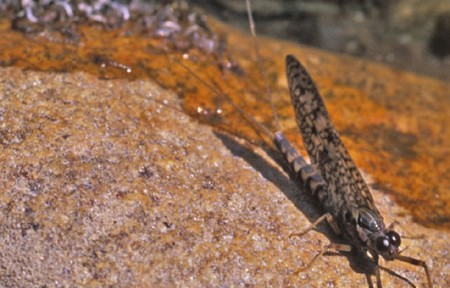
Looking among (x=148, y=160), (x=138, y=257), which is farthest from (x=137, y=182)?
(x=138, y=257)

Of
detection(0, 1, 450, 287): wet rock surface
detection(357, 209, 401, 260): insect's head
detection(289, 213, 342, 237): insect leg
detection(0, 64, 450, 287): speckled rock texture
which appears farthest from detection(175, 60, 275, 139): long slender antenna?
detection(357, 209, 401, 260): insect's head

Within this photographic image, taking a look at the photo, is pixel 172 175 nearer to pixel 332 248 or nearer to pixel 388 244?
pixel 332 248

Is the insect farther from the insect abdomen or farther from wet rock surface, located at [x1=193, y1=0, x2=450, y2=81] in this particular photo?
wet rock surface, located at [x1=193, y1=0, x2=450, y2=81]

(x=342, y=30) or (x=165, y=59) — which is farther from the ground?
(x=165, y=59)

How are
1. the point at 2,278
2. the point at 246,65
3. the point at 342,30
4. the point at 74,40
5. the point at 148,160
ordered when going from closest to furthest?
the point at 2,278 → the point at 148,160 → the point at 74,40 → the point at 246,65 → the point at 342,30

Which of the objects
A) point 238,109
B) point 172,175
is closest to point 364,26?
point 238,109

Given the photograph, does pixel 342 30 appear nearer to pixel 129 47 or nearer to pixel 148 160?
pixel 129 47

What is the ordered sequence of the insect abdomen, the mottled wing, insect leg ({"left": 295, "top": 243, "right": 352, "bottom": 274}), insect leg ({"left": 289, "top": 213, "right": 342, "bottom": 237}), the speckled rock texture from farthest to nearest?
the insect abdomen < the mottled wing < insect leg ({"left": 289, "top": 213, "right": 342, "bottom": 237}) < insect leg ({"left": 295, "top": 243, "right": 352, "bottom": 274}) < the speckled rock texture
